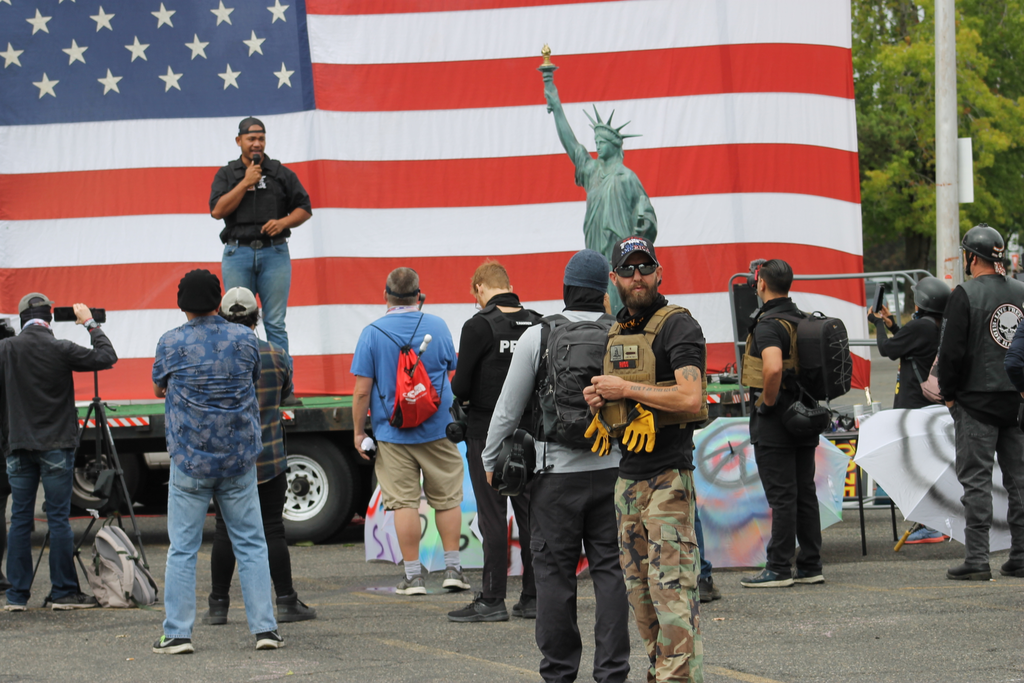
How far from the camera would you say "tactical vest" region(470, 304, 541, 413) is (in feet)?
19.3

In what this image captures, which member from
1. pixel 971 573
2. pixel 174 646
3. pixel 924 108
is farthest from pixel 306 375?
pixel 924 108

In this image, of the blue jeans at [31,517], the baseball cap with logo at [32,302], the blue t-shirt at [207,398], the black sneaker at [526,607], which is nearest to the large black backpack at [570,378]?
the blue t-shirt at [207,398]

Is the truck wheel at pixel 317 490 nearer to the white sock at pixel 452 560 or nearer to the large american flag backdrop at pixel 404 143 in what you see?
the large american flag backdrop at pixel 404 143

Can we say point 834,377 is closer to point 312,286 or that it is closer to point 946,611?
point 946,611

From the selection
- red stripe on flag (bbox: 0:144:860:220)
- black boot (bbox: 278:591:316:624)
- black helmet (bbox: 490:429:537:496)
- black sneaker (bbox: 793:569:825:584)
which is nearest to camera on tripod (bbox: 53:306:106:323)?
black boot (bbox: 278:591:316:624)

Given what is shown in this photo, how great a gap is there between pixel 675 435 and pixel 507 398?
0.66 meters

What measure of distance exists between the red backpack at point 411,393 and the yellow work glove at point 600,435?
246 centimetres

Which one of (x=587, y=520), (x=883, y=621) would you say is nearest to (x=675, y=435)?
(x=587, y=520)

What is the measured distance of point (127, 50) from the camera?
10695 mm

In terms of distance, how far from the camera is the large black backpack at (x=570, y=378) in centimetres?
422

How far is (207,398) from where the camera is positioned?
5.36 metres

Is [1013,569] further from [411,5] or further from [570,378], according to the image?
[411,5]

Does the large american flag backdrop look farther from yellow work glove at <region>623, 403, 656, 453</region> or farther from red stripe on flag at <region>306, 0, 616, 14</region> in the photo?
yellow work glove at <region>623, 403, 656, 453</region>

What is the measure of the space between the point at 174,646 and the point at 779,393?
3319 millimetres
